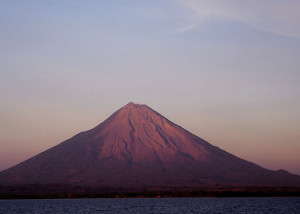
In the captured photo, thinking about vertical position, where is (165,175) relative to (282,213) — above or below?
above

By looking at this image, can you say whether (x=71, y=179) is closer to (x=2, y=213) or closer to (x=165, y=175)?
(x=165, y=175)

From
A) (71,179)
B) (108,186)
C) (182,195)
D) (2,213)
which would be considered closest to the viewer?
(2,213)

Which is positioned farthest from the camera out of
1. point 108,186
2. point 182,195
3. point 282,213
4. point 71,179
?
point 71,179

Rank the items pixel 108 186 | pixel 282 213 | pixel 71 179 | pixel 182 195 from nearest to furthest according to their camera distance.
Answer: pixel 282 213 < pixel 182 195 < pixel 108 186 < pixel 71 179

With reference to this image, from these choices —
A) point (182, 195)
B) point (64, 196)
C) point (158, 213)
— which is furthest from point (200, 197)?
point (158, 213)

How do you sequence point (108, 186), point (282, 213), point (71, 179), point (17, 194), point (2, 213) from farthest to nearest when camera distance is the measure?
point (71, 179)
point (108, 186)
point (17, 194)
point (2, 213)
point (282, 213)

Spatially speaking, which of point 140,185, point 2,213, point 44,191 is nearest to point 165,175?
point 140,185

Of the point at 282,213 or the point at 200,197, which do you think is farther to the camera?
the point at 200,197

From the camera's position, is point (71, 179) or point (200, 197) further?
point (71, 179)

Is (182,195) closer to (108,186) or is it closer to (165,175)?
(108,186)
